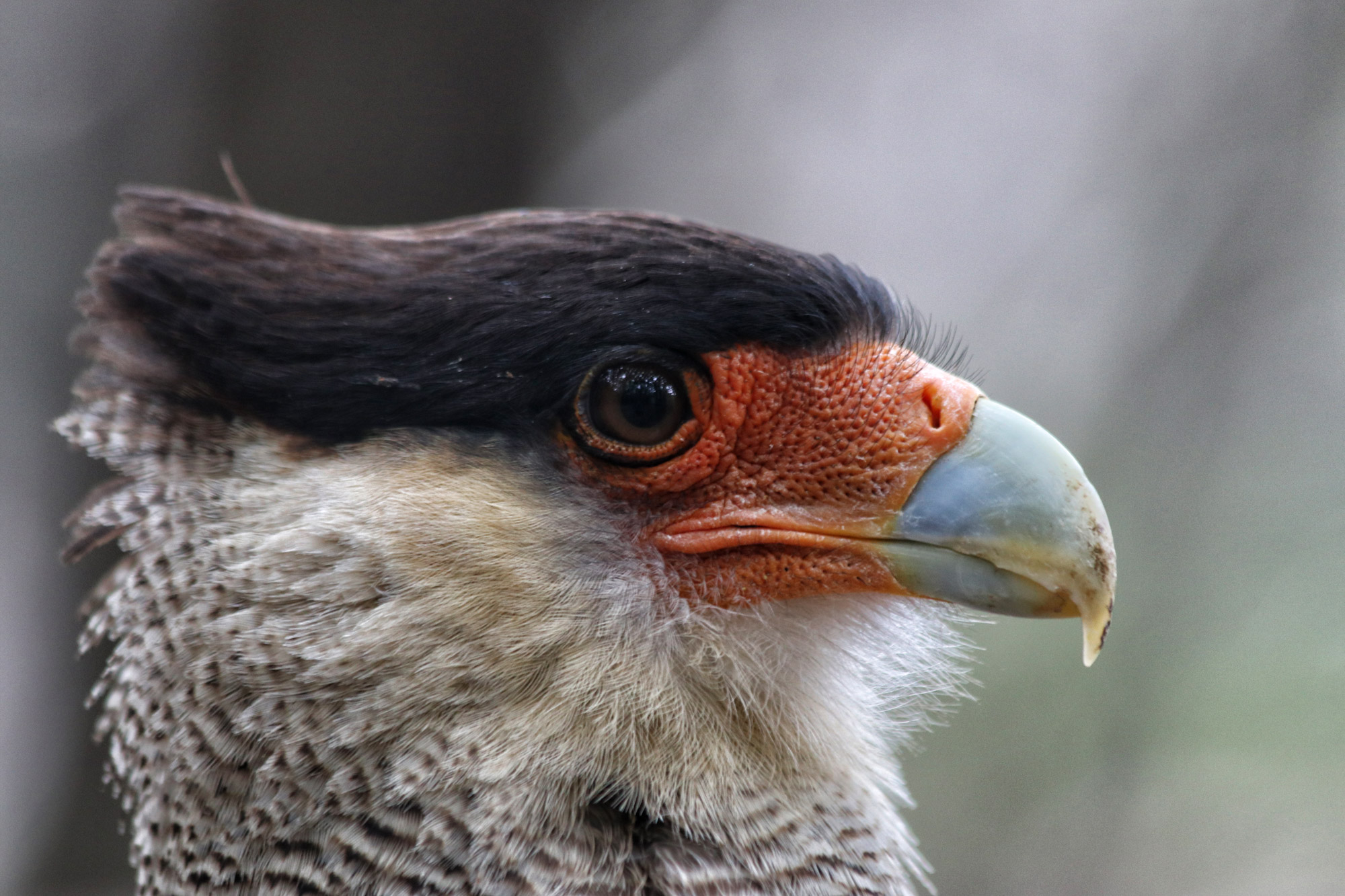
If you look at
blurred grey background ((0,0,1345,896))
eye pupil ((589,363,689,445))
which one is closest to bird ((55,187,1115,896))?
eye pupil ((589,363,689,445))

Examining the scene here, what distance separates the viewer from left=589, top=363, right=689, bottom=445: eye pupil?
6.82 ft

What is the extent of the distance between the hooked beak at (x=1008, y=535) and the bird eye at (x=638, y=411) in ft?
1.47

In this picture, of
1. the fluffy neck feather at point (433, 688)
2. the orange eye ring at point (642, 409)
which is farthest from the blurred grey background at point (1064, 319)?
the orange eye ring at point (642, 409)

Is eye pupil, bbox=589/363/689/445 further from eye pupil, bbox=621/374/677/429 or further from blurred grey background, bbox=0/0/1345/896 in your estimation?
blurred grey background, bbox=0/0/1345/896

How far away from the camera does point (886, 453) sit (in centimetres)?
205

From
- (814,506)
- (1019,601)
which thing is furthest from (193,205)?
(1019,601)

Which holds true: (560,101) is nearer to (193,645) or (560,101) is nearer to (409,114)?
(409,114)

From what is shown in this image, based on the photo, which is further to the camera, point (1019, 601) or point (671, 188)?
point (671, 188)

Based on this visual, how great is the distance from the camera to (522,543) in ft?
6.67

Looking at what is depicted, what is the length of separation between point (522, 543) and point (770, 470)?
1.67 feet

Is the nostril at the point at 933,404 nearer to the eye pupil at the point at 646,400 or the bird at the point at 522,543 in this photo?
the bird at the point at 522,543

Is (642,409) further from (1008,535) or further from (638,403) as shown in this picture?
(1008,535)

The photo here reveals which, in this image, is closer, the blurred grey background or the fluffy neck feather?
the fluffy neck feather

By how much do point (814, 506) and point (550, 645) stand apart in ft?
1.89
